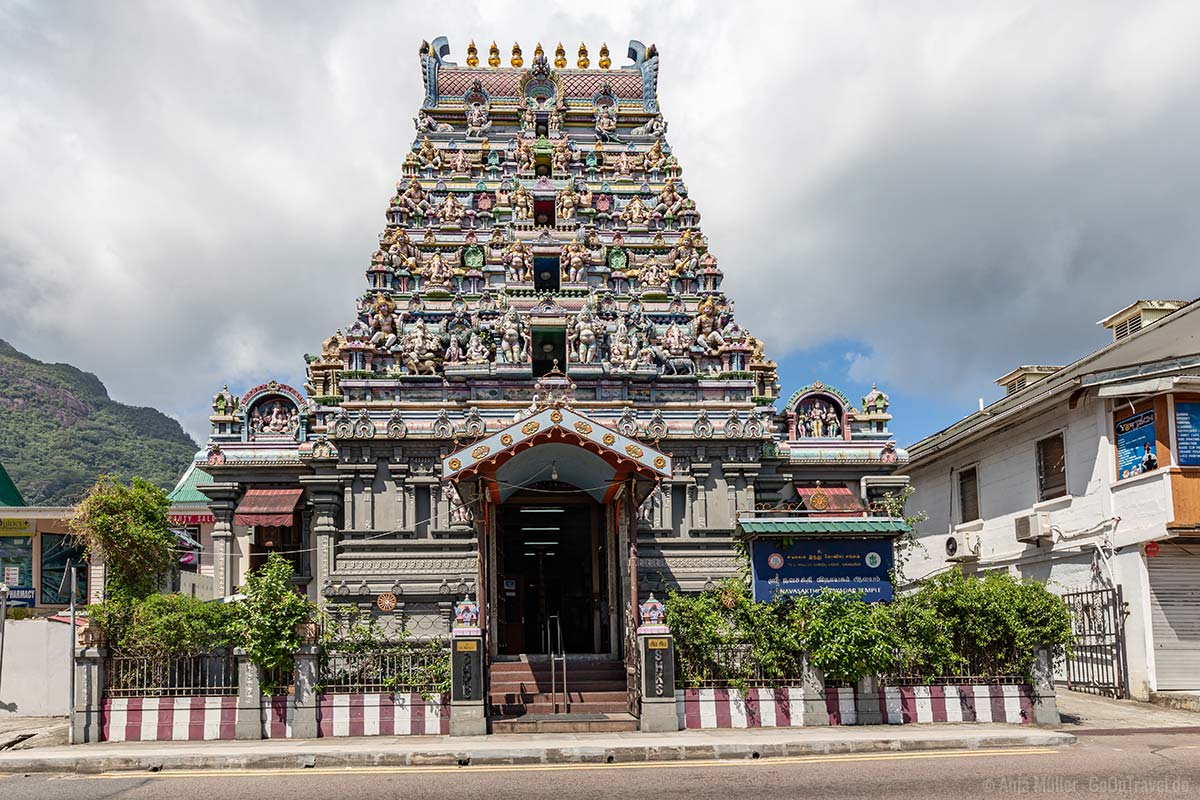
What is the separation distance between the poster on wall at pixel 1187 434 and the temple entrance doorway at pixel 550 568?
12.6 metres

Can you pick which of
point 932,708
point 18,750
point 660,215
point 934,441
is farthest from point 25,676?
point 934,441

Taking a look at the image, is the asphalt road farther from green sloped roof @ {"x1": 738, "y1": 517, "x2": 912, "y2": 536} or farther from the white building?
the white building

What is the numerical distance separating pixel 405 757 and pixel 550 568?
1002cm

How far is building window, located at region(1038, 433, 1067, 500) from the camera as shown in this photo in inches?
1026

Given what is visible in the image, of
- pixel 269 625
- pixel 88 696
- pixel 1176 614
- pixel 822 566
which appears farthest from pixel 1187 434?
pixel 88 696

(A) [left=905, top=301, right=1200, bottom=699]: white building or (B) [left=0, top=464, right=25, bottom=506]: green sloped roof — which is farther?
(B) [left=0, top=464, right=25, bottom=506]: green sloped roof

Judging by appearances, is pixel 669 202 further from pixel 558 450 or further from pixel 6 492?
pixel 6 492

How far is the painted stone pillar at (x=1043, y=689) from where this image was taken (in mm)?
18594

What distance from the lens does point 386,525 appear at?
26875 mm

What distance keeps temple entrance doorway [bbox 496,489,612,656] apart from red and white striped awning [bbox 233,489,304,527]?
25.8 ft

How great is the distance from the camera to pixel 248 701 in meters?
17.9

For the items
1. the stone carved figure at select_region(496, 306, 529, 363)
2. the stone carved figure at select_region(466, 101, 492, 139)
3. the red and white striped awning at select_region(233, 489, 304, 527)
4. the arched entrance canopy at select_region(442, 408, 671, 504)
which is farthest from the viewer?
the stone carved figure at select_region(466, 101, 492, 139)

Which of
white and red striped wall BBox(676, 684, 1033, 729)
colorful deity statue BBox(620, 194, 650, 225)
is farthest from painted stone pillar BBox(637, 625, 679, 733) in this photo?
colorful deity statue BBox(620, 194, 650, 225)

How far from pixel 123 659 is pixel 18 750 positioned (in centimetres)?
209
